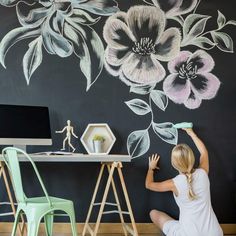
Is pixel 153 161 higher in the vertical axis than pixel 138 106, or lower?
lower

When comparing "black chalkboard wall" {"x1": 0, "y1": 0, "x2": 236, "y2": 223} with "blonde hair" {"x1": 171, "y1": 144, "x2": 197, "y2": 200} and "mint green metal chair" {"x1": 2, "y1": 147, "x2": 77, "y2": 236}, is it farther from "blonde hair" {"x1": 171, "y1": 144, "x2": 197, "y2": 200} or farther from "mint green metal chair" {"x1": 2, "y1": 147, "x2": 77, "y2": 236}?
"mint green metal chair" {"x1": 2, "y1": 147, "x2": 77, "y2": 236}

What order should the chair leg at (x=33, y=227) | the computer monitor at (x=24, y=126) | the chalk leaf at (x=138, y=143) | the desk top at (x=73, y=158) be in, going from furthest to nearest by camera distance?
the chalk leaf at (x=138, y=143) < the computer monitor at (x=24, y=126) < the desk top at (x=73, y=158) < the chair leg at (x=33, y=227)

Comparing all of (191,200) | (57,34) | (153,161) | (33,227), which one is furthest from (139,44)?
(33,227)

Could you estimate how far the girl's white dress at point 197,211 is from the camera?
2.77 metres

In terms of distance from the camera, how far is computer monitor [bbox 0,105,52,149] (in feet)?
10.8

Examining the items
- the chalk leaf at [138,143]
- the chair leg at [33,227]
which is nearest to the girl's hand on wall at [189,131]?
the chalk leaf at [138,143]

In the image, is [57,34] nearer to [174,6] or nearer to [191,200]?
[174,6]

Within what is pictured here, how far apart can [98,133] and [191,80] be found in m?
1.02

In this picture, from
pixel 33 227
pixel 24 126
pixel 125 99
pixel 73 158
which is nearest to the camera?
pixel 33 227

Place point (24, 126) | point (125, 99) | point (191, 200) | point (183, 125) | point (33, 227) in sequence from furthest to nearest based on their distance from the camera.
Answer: point (125, 99) < point (183, 125) < point (24, 126) < point (191, 200) < point (33, 227)

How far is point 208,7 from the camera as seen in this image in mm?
3721

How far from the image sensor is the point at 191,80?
12.0ft

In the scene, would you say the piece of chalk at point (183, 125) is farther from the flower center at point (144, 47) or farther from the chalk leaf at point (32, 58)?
the chalk leaf at point (32, 58)

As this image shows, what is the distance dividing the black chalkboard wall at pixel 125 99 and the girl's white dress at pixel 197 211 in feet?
2.52
